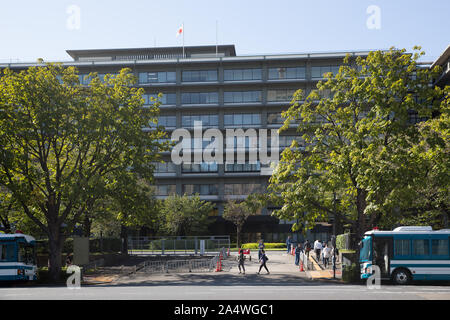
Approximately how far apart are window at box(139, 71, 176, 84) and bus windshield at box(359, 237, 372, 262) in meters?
59.1

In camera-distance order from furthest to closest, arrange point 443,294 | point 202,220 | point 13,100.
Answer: point 202,220 < point 13,100 < point 443,294

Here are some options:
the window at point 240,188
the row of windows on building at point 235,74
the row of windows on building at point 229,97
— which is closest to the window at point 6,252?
the window at point 240,188

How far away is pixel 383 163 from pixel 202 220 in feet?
155

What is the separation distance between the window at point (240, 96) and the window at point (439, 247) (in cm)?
5601

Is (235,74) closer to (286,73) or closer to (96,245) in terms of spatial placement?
(286,73)

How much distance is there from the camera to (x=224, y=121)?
80688 millimetres

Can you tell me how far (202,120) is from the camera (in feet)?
266

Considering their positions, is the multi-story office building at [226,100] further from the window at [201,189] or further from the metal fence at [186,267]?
the metal fence at [186,267]

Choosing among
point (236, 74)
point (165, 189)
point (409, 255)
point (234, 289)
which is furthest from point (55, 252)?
point (236, 74)

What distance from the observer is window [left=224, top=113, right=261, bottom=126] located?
80250mm

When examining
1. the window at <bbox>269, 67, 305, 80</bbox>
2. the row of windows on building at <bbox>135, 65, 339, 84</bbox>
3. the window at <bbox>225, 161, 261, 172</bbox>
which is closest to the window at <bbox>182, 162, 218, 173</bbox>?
the window at <bbox>225, 161, 261, 172</bbox>
